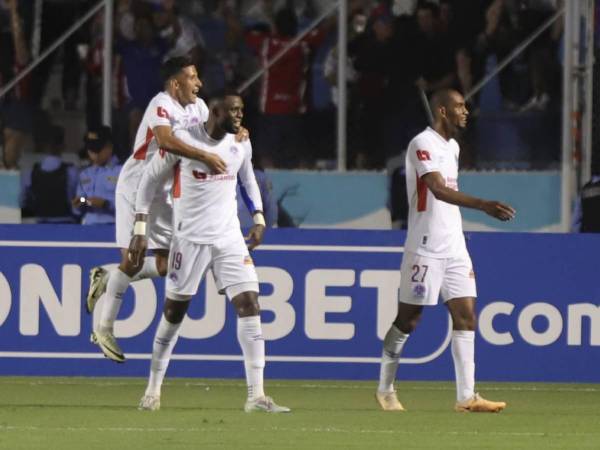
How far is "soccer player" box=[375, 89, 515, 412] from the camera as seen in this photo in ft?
36.6

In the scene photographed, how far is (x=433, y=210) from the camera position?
445 inches

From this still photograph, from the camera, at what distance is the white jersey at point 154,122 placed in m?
11.5

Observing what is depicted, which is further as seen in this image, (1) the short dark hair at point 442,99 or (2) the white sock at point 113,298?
(2) the white sock at point 113,298

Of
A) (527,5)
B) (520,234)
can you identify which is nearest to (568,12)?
(527,5)

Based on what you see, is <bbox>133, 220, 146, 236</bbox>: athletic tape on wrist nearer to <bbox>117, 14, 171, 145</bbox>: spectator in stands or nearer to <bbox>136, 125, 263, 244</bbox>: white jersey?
<bbox>136, 125, 263, 244</bbox>: white jersey

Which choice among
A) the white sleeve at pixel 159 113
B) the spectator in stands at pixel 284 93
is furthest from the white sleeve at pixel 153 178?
the spectator in stands at pixel 284 93

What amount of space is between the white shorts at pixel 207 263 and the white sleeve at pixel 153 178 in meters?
0.32

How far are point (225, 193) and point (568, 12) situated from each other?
18.7 ft

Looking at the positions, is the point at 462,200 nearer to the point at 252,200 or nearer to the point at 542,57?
the point at 252,200

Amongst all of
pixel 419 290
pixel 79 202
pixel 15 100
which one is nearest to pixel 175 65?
pixel 419 290

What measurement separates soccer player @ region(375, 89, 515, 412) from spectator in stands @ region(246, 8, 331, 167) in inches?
221

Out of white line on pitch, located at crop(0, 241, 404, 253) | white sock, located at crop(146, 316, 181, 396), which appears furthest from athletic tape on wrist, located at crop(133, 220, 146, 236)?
white line on pitch, located at crop(0, 241, 404, 253)

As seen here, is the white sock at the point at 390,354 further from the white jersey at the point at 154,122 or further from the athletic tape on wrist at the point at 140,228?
the white jersey at the point at 154,122

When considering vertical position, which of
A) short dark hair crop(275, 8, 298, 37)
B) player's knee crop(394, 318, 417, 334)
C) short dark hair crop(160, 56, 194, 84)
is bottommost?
player's knee crop(394, 318, 417, 334)
